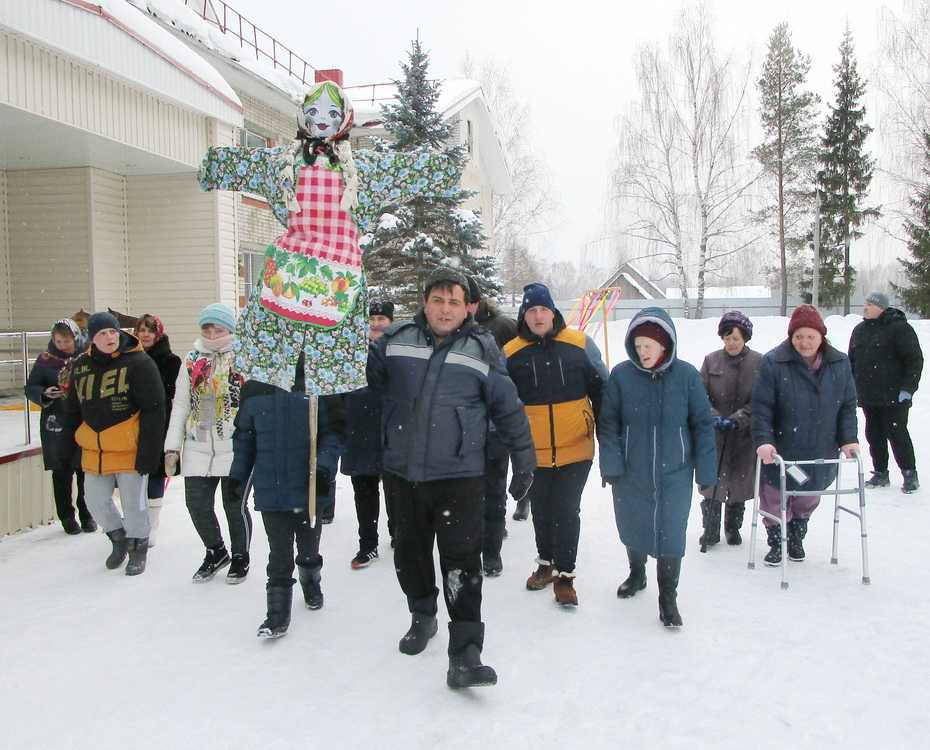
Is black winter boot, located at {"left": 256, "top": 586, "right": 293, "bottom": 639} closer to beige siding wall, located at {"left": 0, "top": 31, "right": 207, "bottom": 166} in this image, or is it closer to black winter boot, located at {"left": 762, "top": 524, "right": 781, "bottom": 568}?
black winter boot, located at {"left": 762, "top": 524, "right": 781, "bottom": 568}

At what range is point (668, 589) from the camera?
12.5 feet

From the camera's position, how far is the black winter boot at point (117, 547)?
473 centimetres

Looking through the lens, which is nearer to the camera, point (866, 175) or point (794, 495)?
point (794, 495)

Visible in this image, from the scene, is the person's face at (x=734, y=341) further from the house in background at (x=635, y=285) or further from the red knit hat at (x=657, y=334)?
the house in background at (x=635, y=285)

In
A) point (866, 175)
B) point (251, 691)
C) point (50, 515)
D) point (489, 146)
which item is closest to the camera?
point (251, 691)

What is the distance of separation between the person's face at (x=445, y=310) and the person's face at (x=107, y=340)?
2.31m

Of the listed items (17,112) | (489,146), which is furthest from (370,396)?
(489,146)

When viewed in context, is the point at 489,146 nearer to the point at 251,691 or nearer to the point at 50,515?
the point at 50,515

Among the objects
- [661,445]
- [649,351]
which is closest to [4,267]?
[649,351]

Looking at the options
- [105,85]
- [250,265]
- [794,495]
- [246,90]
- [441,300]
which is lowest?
[794,495]

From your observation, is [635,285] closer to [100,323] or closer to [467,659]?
[100,323]

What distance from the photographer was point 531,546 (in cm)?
527

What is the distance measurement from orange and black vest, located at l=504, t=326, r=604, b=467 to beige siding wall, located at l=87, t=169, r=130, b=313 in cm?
1022

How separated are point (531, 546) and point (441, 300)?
8.62ft
